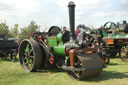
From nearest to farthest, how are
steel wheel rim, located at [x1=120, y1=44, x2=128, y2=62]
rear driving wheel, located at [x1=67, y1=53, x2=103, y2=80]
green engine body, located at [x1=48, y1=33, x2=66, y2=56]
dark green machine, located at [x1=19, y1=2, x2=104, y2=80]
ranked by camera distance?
rear driving wheel, located at [x1=67, y1=53, x2=103, y2=80] → dark green machine, located at [x1=19, y1=2, x2=104, y2=80] → green engine body, located at [x1=48, y1=33, x2=66, y2=56] → steel wheel rim, located at [x1=120, y1=44, x2=128, y2=62]

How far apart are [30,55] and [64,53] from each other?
1.76m

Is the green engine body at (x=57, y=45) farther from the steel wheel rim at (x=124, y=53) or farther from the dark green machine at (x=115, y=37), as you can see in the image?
the dark green machine at (x=115, y=37)

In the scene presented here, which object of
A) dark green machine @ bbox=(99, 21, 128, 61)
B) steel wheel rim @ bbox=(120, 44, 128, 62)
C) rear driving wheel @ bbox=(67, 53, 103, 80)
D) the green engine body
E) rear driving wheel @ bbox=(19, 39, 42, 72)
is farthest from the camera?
dark green machine @ bbox=(99, 21, 128, 61)

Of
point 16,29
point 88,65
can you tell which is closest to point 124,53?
point 88,65

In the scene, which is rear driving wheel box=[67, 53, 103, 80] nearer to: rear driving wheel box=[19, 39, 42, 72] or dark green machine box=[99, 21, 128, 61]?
rear driving wheel box=[19, 39, 42, 72]

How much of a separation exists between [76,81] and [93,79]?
53cm

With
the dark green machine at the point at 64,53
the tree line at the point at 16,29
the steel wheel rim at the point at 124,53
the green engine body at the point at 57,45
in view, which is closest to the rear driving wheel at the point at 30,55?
the dark green machine at the point at 64,53

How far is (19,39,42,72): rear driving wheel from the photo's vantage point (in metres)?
6.16

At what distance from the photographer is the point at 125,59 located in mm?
9062

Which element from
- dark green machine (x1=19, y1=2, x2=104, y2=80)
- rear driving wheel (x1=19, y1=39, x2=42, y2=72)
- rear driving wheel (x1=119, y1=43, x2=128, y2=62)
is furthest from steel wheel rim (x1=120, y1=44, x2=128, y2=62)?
rear driving wheel (x1=19, y1=39, x2=42, y2=72)

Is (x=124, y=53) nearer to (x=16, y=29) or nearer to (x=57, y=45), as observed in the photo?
(x=57, y=45)

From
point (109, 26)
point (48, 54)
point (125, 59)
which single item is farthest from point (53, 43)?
point (109, 26)

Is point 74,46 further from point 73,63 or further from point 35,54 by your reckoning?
point 35,54

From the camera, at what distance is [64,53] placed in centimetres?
568
